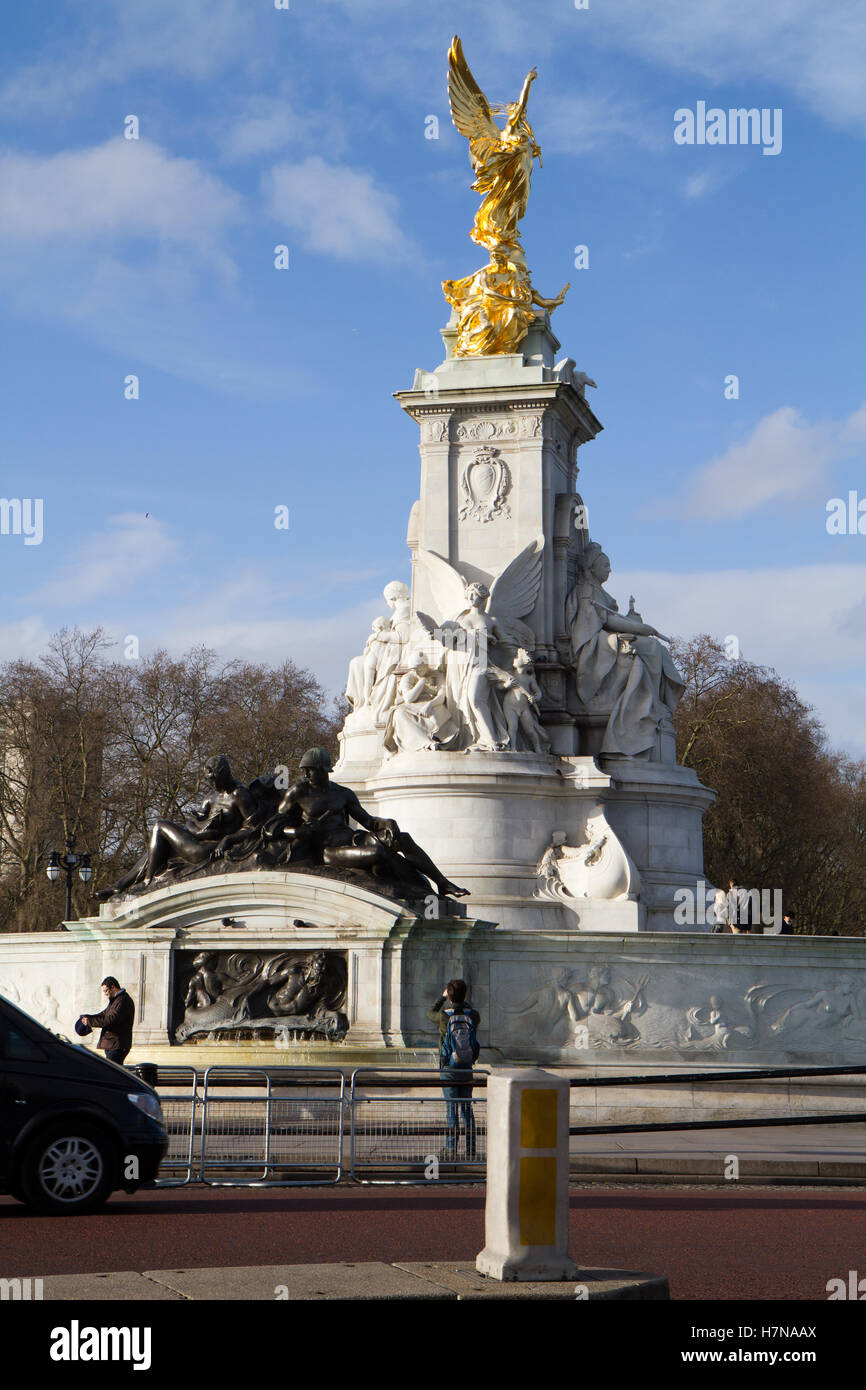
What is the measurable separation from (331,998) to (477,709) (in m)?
7.42

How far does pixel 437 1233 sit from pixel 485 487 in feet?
66.4

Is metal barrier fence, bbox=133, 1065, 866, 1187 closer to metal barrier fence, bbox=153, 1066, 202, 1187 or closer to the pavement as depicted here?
metal barrier fence, bbox=153, 1066, 202, 1187

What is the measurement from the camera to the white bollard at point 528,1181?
26.1ft

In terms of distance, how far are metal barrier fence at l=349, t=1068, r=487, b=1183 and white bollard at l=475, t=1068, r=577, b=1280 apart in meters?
6.18

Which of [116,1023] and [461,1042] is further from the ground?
[116,1023]

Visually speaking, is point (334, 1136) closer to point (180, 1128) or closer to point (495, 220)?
point (180, 1128)

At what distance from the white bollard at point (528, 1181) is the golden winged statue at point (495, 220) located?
77.7 ft

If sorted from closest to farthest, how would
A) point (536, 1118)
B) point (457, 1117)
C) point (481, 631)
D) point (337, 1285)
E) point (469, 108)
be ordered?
point (337, 1285), point (536, 1118), point (457, 1117), point (481, 631), point (469, 108)

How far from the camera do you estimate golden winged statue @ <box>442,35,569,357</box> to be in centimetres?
3089

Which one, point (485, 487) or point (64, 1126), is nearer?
point (64, 1126)

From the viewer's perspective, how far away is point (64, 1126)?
11688 millimetres

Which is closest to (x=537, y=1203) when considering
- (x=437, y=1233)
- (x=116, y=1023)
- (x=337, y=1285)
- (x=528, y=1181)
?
(x=528, y=1181)

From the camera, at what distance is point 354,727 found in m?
30.4
